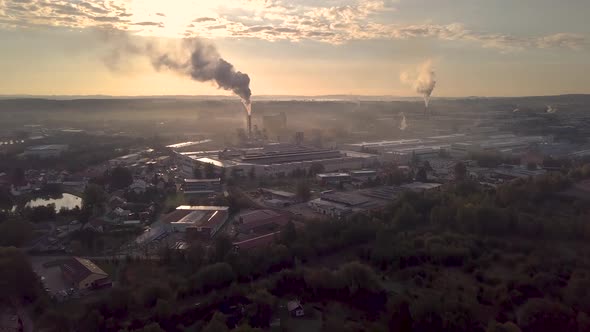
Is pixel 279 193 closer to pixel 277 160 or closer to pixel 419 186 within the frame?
pixel 419 186

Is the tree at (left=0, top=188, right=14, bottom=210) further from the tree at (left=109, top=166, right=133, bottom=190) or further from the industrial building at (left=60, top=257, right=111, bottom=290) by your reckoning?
the industrial building at (left=60, top=257, right=111, bottom=290)

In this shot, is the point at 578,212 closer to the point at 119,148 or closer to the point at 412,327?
the point at 412,327

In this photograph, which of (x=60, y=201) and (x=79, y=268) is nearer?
(x=79, y=268)

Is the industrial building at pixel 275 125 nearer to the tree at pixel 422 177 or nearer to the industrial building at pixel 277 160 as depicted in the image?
the industrial building at pixel 277 160

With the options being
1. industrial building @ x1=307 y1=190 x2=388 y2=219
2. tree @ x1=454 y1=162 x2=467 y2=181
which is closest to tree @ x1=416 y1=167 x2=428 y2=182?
tree @ x1=454 y1=162 x2=467 y2=181

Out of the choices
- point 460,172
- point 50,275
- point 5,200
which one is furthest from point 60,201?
point 460,172

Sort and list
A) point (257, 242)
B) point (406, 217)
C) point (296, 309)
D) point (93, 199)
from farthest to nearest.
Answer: point (93, 199) → point (406, 217) → point (257, 242) → point (296, 309)
